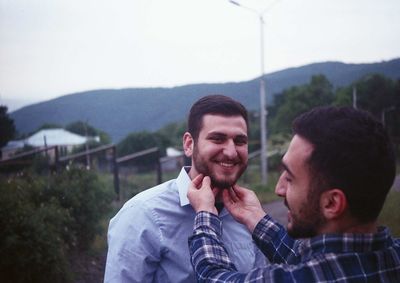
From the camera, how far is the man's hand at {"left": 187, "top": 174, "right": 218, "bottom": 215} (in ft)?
4.68

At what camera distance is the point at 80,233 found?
5383mm

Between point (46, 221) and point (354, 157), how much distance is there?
382cm

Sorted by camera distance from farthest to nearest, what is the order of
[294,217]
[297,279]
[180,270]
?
1. [180,270]
2. [294,217]
3. [297,279]

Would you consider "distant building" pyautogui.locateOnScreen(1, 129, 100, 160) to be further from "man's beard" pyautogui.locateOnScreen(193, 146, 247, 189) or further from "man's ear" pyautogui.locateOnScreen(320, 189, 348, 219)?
"man's ear" pyautogui.locateOnScreen(320, 189, 348, 219)

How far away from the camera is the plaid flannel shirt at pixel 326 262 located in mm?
1132

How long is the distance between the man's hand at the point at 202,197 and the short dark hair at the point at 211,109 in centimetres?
38

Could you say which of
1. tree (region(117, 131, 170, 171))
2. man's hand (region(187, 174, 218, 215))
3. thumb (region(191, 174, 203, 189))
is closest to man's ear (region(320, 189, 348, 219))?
man's hand (region(187, 174, 218, 215))

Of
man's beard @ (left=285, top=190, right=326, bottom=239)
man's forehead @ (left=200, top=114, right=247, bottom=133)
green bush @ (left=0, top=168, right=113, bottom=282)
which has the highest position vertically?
man's forehead @ (left=200, top=114, right=247, bottom=133)

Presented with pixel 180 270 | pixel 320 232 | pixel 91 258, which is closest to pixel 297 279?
pixel 320 232

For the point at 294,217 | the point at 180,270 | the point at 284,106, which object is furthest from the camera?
the point at 284,106

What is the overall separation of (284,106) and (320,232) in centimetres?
239

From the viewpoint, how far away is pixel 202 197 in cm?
147

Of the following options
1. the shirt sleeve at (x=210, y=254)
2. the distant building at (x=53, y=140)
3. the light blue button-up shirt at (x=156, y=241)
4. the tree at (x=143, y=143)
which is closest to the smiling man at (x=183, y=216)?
the light blue button-up shirt at (x=156, y=241)

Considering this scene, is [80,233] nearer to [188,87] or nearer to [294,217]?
[188,87]
